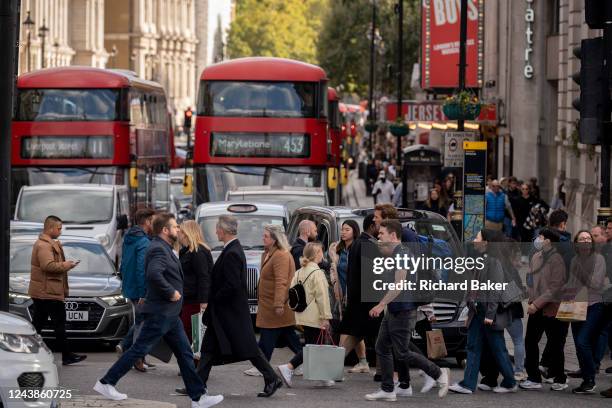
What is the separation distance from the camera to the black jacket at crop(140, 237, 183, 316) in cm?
1391

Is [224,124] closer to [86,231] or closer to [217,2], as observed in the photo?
[86,231]

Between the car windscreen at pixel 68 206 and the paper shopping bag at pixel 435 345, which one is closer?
the paper shopping bag at pixel 435 345

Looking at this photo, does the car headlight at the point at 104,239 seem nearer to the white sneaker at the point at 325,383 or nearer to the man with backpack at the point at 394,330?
the white sneaker at the point at 325,383

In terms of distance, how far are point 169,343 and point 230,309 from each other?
2.21 ft

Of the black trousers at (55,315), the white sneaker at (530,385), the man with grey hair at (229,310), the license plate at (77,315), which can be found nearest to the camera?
the man with grey hair at (229,310)

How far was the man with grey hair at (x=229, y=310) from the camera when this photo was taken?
14516mm

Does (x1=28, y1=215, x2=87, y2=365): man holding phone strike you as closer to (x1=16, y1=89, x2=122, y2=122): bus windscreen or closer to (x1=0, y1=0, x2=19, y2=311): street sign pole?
(x1=0, y1=0, x2=19, y2=311): street sign pole

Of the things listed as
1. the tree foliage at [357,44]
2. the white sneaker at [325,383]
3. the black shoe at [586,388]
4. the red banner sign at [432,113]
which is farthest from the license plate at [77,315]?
the tree foliage at [357,44]

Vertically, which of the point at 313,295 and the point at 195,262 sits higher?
the point at 195,262

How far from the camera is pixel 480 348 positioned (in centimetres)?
1545

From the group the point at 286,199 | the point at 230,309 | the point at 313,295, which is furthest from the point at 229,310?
the point at 286,199

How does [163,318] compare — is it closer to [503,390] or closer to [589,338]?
[503,390]

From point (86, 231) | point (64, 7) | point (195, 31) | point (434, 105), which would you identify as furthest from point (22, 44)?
point (195, 31)

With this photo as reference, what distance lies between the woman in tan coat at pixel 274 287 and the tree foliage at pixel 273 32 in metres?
131
